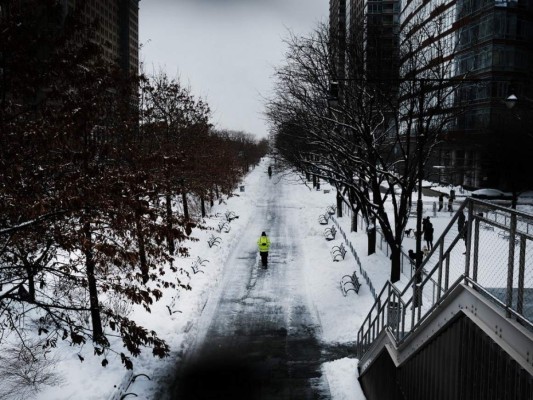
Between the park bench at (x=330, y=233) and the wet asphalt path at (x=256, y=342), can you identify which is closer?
the wet asphalt path at (x=256, y=342)

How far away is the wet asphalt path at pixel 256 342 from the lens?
1060 centimetres

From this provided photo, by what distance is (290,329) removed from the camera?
45.8 ft

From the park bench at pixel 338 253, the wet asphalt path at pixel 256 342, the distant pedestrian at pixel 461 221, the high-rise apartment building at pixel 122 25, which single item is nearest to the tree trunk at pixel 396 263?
the wet asphalt path at pixel 256 342

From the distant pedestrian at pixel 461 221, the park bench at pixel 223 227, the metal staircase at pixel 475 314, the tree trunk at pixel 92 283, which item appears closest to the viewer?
the metal staircase at pixel 475 314

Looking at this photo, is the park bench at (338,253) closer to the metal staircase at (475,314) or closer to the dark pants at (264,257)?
the dark pants at (264,257)

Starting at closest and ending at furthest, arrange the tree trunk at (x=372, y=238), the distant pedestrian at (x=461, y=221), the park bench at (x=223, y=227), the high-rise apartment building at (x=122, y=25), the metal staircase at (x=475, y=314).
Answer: the metal staircase at (x=475, y=314)
the distant pedestrian at (x=461, y=221)
the tree trunk at (x=372, y=238)
the park bench at (x=223, y=227)
the high-rise apartment building at (x=122, y=25)

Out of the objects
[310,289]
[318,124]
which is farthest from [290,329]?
[318,124]

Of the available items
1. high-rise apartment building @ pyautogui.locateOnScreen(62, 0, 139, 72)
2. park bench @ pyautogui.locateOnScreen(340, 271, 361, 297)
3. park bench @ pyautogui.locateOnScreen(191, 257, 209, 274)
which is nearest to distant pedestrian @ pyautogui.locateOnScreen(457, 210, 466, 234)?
park bench @ pyautogui.locateOnScreen(340, 271, 361, 297)

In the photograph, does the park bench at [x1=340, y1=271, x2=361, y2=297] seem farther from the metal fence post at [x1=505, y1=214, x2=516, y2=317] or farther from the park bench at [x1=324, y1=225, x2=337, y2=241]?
the metal fence post at [x1=505, y1=214, x2=516, y2=317]

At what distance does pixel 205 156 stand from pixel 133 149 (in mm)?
17507

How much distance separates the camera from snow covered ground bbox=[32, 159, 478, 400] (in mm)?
10188

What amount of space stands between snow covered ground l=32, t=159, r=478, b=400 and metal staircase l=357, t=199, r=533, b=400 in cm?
389

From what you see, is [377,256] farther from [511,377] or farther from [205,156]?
[511,377]

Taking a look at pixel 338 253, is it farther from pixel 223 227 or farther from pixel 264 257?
pixel 223 227
